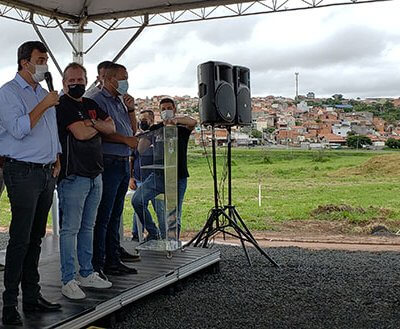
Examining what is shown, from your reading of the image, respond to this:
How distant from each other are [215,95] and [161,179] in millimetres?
1011

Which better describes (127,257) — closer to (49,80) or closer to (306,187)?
(49,80)

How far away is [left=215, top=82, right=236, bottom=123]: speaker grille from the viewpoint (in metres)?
5.02

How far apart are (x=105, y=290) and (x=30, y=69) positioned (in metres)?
1.40

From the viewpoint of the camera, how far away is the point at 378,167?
1348 centimetres

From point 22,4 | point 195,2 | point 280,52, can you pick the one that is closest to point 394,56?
point 280,52

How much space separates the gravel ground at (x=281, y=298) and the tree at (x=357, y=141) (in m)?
7.58

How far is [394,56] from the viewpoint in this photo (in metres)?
11.4

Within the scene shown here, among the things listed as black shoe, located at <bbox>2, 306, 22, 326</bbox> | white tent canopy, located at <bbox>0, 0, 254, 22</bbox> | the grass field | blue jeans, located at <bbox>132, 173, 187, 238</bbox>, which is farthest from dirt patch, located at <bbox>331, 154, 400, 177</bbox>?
black shoe, located at <bbox>2, 306, 22, 326</bbox>

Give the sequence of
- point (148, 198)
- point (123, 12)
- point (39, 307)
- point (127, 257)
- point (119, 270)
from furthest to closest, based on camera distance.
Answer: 1. point (123, 12)
2. point (148, 198)
3. point (127, 257)
4. point (119, 270)
5. point (39, 307)

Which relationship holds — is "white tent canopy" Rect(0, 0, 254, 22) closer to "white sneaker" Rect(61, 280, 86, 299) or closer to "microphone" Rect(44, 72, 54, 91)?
"microphone" Rect(44, 72, 54, 91)

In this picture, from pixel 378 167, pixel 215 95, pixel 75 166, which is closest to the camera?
pixel 75 166

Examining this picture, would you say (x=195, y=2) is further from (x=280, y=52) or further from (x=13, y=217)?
(x=280, y=52)

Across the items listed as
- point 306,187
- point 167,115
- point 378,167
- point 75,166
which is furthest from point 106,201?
point 378,167

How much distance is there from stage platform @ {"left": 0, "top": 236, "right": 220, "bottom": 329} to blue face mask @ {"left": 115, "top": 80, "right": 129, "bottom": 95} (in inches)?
48.4
